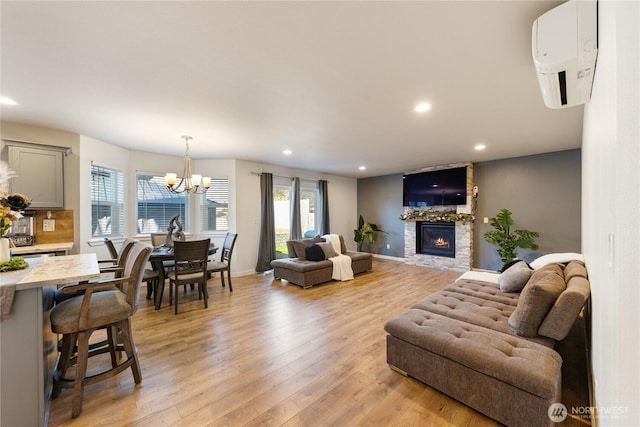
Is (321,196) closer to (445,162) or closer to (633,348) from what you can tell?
(445,162)

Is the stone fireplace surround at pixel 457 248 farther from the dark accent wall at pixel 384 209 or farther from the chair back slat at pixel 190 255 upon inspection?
the chair back slat at pixel 190 255

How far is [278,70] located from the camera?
207 centimetres

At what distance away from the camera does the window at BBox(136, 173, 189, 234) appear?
4.88 metres

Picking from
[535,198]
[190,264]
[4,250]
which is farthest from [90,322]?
[535,198]

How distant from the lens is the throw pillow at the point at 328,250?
205 inches

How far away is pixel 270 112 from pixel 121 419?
116 inches

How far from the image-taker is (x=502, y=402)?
5.12 feet

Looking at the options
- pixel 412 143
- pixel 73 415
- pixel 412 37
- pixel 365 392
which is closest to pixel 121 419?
pixel 73 415

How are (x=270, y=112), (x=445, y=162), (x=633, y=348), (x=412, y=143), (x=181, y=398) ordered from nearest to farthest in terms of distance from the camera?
(x=633, y=348) < (x=181, y=398) < (x=270, y=112) < (x=412, y=143) < (x=445, y=162)

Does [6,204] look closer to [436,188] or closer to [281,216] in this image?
[281,216]

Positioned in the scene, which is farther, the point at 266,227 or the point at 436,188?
the point at 436,188

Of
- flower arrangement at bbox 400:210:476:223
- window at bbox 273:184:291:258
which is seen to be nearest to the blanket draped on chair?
window at bbox 273:184:291:258

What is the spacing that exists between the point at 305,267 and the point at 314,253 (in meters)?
0.50

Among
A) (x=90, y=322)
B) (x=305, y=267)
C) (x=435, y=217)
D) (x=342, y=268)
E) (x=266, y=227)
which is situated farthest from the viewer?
(x=435, y=217)
